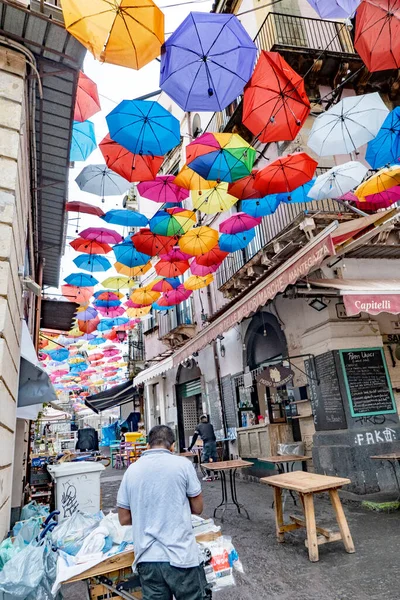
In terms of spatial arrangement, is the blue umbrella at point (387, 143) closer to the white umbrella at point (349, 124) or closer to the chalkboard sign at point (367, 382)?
the white umbrella at point (349, 124)

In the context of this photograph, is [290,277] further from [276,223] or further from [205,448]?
[205,448]

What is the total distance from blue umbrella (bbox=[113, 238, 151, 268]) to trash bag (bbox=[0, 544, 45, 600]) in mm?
8584

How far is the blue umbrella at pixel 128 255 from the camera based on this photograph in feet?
35.2

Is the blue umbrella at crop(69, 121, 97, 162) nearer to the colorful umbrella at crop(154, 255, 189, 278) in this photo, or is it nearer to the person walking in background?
the colorful umbrella at crop(154, 255, 189, 278)

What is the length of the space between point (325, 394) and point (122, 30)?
7.72 metres

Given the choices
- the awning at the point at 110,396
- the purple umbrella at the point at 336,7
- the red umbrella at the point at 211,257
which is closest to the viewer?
the purple umbrella at the point at 336,7

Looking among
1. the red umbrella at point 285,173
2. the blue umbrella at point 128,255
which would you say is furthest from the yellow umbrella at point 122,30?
the blue umbrella at point 128,255

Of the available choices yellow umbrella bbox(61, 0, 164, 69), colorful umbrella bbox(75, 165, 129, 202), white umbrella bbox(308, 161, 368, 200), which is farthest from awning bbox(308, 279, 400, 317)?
colorful umbrella bbox(75, 165, 129, 202)

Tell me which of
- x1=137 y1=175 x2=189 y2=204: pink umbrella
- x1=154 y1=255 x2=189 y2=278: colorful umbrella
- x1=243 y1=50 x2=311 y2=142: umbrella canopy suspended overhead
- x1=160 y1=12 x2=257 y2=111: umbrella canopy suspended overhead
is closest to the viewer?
x1=160 y1=12 x2=257 y2=111: umbrella canopy suspended overhead

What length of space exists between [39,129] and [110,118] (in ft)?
6.66

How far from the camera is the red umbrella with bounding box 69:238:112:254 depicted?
1013 cm

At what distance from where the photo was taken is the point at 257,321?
11.8 metres

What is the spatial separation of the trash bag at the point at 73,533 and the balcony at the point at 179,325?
42.7ft

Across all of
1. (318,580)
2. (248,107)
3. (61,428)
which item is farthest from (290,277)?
(61,428)
